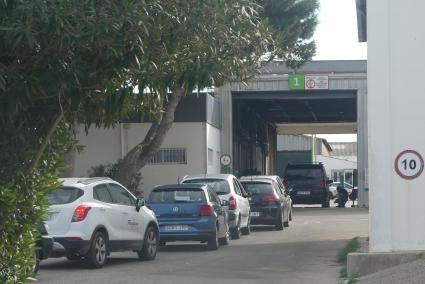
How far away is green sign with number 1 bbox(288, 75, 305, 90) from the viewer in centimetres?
3984

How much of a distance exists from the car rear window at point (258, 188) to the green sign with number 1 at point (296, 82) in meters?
14.3

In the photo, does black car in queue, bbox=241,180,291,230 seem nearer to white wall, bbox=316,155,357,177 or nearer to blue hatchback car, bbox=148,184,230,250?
blue hatchback car, bbox=148,184,230,250

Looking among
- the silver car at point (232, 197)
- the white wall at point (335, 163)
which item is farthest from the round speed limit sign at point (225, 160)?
the white wall at point (335, 163)

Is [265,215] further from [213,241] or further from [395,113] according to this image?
[395,113]

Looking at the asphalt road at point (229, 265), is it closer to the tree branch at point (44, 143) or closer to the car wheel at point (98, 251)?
the car wheel at point (98, 251)

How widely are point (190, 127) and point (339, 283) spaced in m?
25.1

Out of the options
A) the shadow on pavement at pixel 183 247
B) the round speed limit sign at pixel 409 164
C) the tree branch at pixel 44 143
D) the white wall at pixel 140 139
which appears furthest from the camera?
the white wall at pixel 140 139

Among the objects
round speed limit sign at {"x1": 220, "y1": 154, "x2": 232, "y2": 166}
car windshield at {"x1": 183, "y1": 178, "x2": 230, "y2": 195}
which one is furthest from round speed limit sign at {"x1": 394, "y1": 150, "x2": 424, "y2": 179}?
round speed limit sign at {"x1": 220, "y1": 154, "x2": 232, "y2": 166}

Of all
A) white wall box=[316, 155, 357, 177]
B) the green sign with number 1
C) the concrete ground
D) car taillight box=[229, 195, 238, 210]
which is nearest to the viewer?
the concrete ground

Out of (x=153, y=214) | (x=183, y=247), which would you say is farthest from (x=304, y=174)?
(x=153, y=214)

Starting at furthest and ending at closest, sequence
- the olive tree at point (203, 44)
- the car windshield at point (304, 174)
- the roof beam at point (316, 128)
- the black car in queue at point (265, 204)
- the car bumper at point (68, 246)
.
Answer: the roof beam at point (316, 128)
the car windshield at point (304, 174)
the black car in queue at point (265, 204)
the car bumper at point (68, 246)
the olive tree at point (203, 44)

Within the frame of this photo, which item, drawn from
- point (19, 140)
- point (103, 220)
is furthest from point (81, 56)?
point (103, 220)

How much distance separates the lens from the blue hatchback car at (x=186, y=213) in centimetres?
1927

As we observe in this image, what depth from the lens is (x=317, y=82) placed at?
39.9 m
